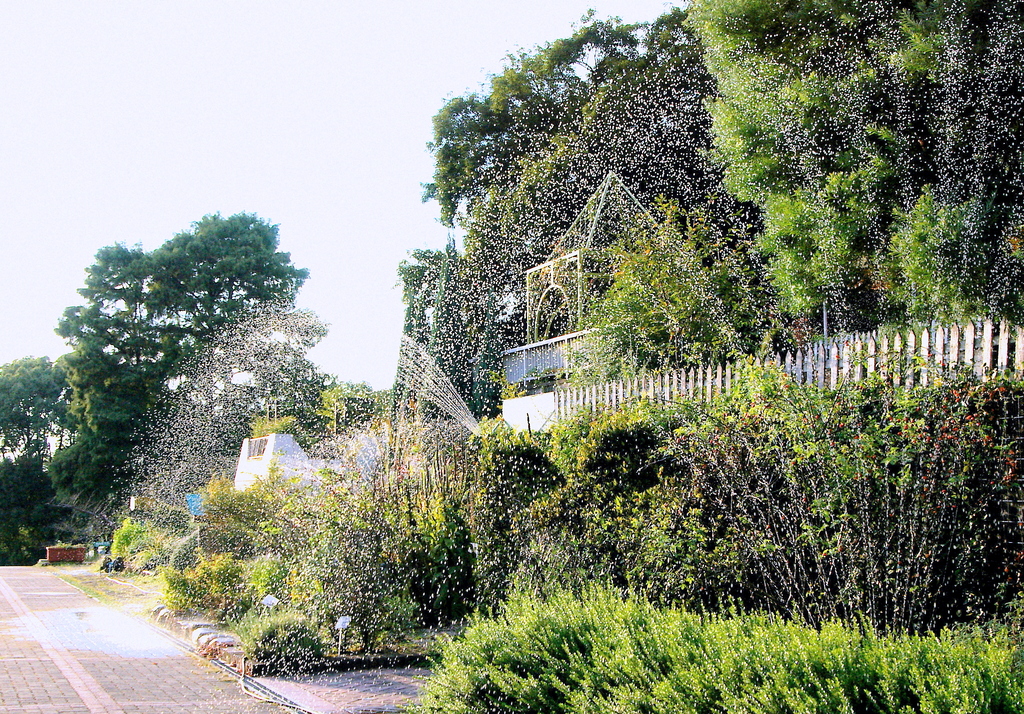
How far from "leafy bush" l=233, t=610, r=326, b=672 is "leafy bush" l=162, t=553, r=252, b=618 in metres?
3.52

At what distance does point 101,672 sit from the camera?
336 inches

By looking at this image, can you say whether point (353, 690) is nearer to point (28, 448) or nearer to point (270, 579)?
point (270, 579)

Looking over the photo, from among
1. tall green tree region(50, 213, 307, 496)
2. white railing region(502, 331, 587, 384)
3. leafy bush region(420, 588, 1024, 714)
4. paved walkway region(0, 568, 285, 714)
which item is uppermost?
tall green tree region(50, 213, 307, 496)

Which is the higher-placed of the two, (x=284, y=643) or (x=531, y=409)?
(x=531, y=409)

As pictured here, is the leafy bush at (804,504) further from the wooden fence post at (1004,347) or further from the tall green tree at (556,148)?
the tall green tree at (556,148)

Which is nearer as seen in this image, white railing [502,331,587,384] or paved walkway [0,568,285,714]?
paved walkway [0,568,285,714]

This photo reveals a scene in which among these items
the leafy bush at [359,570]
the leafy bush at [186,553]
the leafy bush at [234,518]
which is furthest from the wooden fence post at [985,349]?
the leafy bush at [186,553]

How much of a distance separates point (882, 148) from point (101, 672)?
34.2ft

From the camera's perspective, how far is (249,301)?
4069cm

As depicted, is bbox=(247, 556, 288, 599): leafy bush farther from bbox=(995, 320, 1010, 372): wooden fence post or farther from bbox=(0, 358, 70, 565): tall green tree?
bbox=(0, 358, 70, 565): tall green tree

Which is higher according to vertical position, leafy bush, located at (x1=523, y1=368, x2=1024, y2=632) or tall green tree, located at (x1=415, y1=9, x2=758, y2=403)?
tall green tree, located at (x1=415, y1=9, x2=758, y2=403)

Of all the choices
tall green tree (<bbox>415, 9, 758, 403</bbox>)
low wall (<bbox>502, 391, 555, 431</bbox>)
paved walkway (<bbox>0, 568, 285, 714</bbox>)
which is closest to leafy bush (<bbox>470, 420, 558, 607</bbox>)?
paved walkway (<bbox>0, 568, 285, 714</bbox>)

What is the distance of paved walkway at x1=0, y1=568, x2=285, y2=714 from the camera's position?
7031 millimetres

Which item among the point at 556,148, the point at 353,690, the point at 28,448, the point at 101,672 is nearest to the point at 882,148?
the point at 353,690
